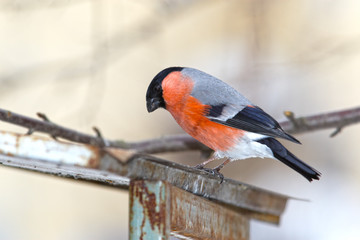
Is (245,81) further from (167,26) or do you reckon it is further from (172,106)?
(172,106)

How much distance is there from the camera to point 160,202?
128 cm

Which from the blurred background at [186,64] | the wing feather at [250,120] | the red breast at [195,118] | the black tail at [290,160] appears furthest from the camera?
the blurred background at [186,64]

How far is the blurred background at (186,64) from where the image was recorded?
413cm

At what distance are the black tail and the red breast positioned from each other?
0.15m

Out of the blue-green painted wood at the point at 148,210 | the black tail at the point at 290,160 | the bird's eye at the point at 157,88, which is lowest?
the blue-green painted wood at the point at 148,210

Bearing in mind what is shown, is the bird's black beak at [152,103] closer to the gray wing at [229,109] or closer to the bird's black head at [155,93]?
the bird's black head at [155,93]

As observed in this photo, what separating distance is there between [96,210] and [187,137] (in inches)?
74.5

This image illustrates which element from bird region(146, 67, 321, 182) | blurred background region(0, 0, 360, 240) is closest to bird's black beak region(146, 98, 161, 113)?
bird region(146, 67, 321, 182)

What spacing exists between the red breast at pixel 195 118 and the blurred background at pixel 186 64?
143 centimetres

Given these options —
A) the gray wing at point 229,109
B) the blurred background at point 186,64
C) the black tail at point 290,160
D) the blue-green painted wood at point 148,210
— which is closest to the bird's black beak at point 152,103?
the gray wing at point 229,109

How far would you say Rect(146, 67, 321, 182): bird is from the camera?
234 cm

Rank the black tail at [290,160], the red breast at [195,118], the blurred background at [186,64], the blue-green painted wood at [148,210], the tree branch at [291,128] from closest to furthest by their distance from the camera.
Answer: the blue-green painted wood at [148,210] < the black tail at [290,160] < the red breast at [195,118] < the tree branch at [291,128] < the blurred background at [186,64]

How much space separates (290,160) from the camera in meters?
2.15

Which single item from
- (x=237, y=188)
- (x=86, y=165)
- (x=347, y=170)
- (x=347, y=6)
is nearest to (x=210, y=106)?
(x=237, y=188)
